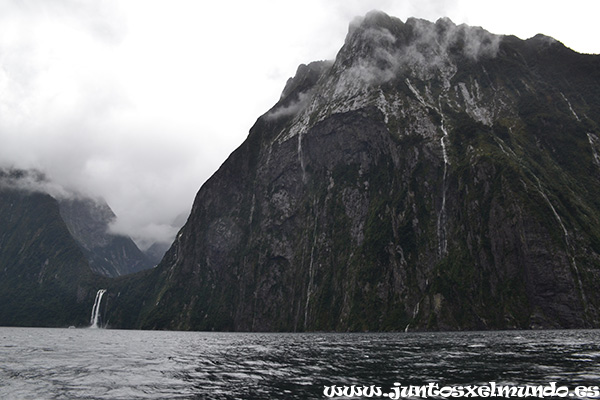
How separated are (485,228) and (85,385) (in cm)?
16146

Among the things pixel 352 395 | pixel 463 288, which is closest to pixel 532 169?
pixel 463 288

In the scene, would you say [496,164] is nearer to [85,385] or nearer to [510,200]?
[510,200]

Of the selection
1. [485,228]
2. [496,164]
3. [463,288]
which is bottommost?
[463,288]

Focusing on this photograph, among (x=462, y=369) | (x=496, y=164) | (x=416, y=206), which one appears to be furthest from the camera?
(x=416, y=206)

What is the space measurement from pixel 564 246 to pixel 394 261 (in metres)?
64.3

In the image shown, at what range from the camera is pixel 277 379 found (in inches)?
1185

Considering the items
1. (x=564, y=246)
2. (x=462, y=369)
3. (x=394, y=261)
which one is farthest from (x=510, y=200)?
(x=462, y=369)

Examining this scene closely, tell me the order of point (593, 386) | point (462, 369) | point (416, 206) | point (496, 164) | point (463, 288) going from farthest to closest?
point (416, 206)
point (496, 164)
point (463, 288)
point (462, 369)
point (593, 386)

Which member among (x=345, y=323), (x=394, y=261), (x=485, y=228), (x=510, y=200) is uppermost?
(x=510, y=200)

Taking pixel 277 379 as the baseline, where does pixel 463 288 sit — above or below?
above

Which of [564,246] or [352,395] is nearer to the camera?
[352,395]

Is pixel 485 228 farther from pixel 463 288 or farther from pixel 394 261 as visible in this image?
pixel 394 261

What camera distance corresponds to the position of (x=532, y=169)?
596 feet

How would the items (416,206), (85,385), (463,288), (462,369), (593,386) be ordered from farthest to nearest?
(416,206), (463,288), (462,369), (85,385), (593,386)
